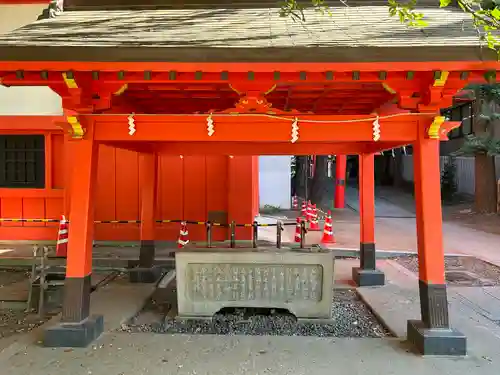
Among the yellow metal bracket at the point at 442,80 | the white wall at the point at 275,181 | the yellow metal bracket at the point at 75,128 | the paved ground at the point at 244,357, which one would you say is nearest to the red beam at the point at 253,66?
the yellow metal bracket at the point at 442,80

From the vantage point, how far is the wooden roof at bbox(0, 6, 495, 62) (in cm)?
420

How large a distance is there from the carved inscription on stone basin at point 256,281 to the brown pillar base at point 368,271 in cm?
222

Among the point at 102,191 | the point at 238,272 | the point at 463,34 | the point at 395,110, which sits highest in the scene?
the point at 463,34

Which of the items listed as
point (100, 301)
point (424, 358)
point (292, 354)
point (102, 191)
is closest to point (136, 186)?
point (102, 191)

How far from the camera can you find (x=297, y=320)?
5867 mm

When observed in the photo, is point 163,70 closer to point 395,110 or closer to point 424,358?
point 395,110

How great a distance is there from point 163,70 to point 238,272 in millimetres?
2924

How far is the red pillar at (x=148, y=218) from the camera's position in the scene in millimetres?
8023

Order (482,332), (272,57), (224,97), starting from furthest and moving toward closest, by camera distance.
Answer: (224,97) < (482,332) < (272,57)

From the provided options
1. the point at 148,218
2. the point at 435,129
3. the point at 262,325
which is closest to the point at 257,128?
the point at 435,129

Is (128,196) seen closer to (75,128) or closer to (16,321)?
(16,321)

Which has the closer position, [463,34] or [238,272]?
[463,34]

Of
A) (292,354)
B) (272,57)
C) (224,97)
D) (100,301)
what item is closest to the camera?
(272,57)

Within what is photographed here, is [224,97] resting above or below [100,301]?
above
